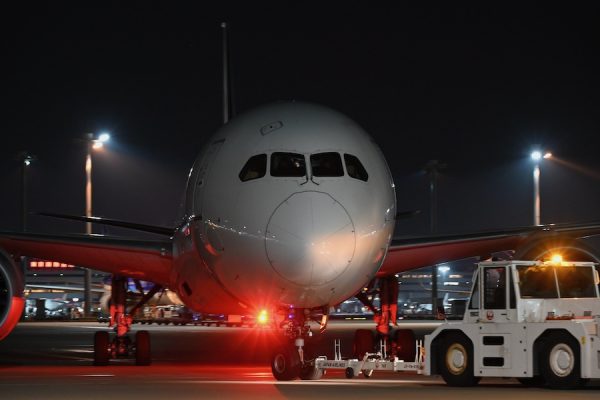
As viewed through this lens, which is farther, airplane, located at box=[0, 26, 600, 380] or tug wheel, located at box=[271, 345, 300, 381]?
tug wheel, located at box=[271, 345, 300, 381]

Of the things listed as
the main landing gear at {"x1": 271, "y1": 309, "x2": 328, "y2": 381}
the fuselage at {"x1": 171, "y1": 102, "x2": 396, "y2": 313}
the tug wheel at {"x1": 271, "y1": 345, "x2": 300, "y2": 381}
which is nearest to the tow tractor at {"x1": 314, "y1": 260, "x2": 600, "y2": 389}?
the main landing gear at {"x1": 271, "y1": 309, "x2": 328, "y2": 381}

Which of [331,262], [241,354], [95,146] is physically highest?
[95,146]

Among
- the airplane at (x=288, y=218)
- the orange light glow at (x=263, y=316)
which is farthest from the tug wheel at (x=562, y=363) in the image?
the orange light glow at (x=263, y=316)

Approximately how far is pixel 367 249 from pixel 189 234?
398cm

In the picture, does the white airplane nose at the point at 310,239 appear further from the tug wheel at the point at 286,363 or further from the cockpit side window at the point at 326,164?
the tug wheel at the point at 286,363

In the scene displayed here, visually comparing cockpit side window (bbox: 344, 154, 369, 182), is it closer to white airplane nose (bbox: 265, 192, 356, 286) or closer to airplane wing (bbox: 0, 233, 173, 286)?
white airplane nose (bbox: 265, 192, 356, 286)

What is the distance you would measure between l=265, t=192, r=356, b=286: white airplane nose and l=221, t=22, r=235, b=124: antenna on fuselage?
12.1 meters

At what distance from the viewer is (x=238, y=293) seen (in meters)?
18.7

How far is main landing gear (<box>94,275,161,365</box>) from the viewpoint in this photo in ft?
82.9

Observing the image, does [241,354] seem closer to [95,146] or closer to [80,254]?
[80,254]

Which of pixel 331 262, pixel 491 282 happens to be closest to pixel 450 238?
pixel 491 282

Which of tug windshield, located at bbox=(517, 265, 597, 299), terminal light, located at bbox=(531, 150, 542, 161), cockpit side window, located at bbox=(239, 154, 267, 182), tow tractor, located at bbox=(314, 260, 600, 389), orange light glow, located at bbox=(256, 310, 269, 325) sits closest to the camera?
tow tractor, located at bbox=(314, 260, 600, 389)

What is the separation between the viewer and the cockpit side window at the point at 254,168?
17828 mm

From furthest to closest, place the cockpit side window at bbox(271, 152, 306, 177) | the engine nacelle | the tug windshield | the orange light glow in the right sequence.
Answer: the engine nacelle, the tug windshield, the orange light glow, the cockpit side window at bbox(271, 152, 306, 177)
